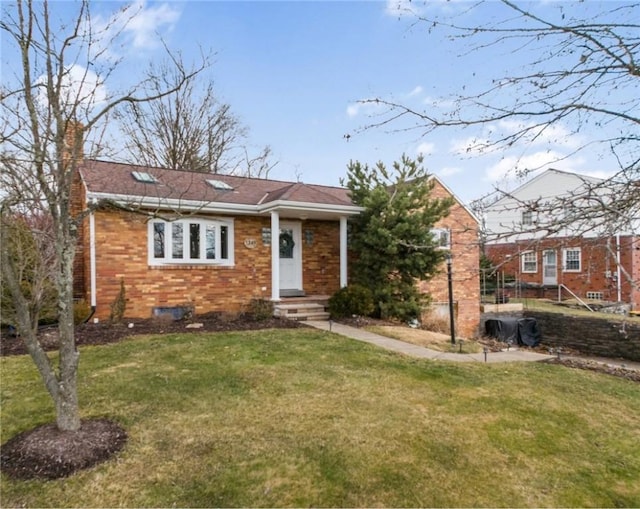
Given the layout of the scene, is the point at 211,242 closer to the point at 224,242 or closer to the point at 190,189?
the point at 224,242

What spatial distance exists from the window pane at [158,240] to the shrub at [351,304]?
4.54m

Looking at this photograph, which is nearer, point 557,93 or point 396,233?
point 557,93

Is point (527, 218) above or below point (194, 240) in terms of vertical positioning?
below

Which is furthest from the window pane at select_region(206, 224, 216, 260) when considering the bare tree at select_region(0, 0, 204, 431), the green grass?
the bare tree at select_region(0, 0, 204, 431)

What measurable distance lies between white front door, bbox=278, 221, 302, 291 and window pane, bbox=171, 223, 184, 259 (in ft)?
9.43

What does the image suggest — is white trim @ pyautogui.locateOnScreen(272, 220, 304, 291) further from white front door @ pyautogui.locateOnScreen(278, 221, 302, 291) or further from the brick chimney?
the brick chimney

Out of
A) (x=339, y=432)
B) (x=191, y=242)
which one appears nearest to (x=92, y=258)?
(x=191, y=242)

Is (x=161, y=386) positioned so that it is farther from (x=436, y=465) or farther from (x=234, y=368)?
(x=436, y=465)

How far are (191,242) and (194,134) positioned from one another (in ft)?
41.2

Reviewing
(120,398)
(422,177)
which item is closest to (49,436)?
(120,398)

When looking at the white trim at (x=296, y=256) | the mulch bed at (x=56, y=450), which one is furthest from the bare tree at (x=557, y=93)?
the white trim at (x=296, y=256)

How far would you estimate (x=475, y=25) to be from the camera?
2.18m

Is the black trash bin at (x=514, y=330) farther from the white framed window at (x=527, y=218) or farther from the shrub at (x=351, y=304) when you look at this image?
the white framed window at (x=527, y=218)

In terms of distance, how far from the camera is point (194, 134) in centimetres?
2111
